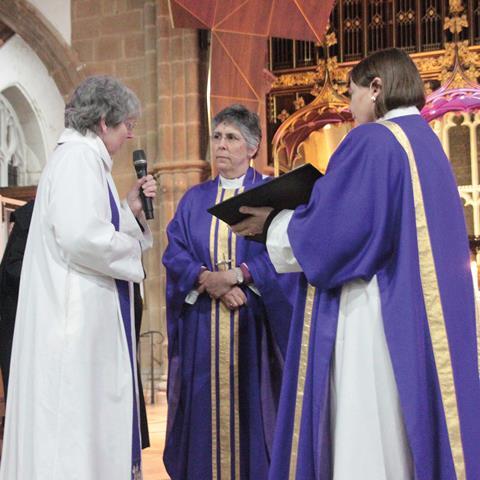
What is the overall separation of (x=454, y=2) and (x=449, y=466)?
688cm

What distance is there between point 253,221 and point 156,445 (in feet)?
11.3

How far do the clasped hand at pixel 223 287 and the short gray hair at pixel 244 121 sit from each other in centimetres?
64

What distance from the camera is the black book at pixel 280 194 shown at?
2361mm

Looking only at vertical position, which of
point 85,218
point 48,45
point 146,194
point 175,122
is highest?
point 48,45

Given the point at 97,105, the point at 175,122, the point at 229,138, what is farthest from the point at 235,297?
the point at 175,122

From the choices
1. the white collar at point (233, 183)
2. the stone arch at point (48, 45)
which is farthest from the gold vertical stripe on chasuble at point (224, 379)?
the stone arch at point (48, 45)

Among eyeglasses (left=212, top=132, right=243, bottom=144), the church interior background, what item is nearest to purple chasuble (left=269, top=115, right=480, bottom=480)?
eyeglasses (left=212, top=132, right=243, bottom=144)

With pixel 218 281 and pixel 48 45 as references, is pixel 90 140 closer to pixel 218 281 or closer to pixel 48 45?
pixel 218 281

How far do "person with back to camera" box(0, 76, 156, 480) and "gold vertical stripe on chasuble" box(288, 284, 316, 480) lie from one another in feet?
2.38

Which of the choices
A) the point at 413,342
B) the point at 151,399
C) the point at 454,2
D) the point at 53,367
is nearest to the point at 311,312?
the point at 413,342

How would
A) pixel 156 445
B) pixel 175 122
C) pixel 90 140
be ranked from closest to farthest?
1. pixel 90 140
2. pixel 156 445
3. pixel 175 122

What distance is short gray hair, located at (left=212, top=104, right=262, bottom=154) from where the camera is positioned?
3605 millimetres

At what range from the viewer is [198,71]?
27.8ft

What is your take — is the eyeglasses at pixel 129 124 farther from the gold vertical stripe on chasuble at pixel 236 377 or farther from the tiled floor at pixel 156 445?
the tiled floor at pixel 156 445
